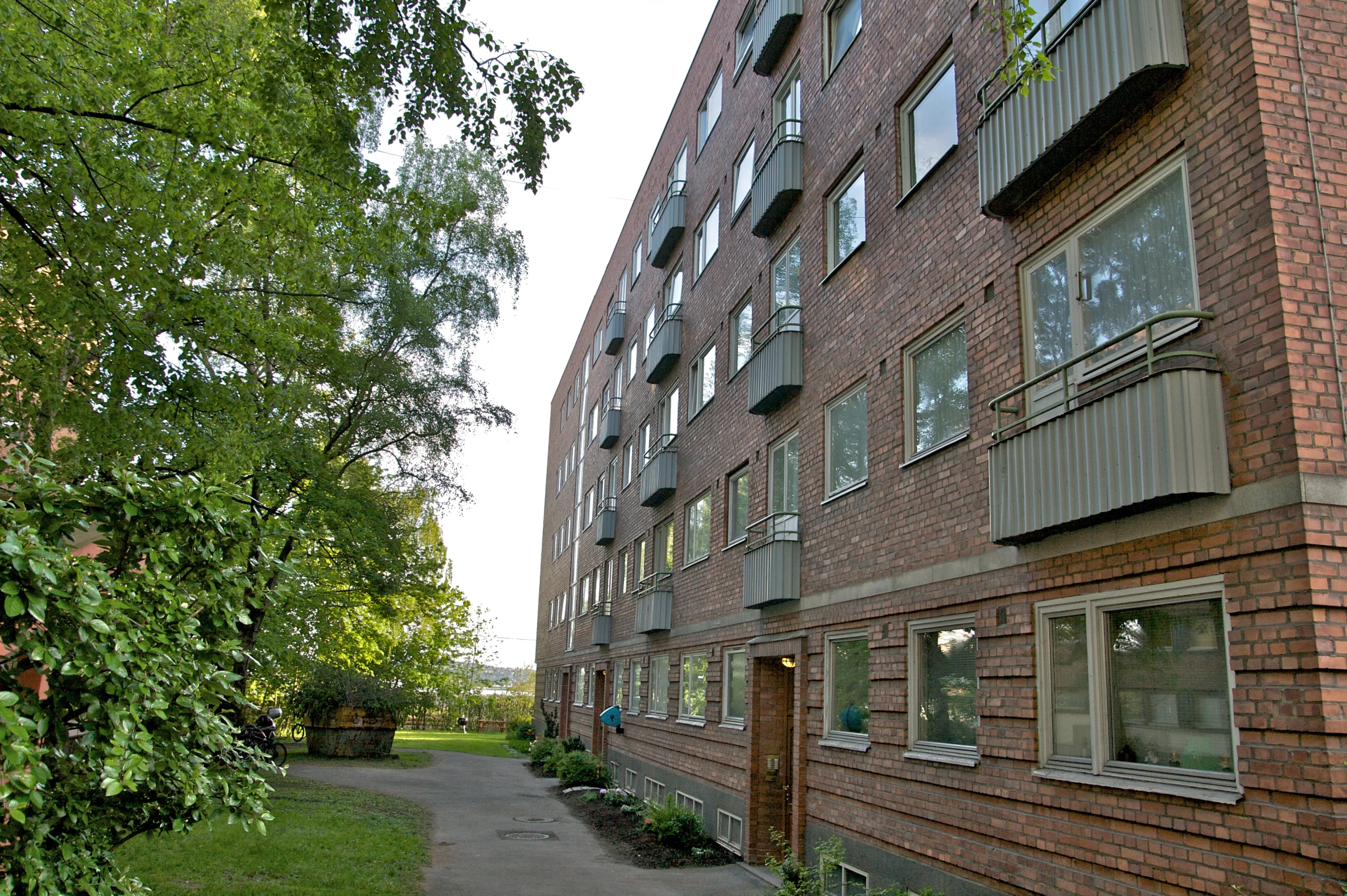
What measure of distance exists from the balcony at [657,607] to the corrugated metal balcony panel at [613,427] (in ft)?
27.0

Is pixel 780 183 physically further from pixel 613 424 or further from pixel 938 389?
pixel 613 424

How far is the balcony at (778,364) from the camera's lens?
1358 centimetres

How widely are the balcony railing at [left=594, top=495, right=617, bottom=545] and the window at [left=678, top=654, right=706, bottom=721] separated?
9.57 meters

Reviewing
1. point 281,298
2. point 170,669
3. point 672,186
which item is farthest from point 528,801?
point 170,669

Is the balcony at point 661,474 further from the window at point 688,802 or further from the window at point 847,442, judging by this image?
the window at point 847,442

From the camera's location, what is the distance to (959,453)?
9008 mm

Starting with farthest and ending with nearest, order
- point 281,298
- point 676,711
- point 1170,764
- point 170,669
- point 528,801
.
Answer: point 528,801 < point 676,711 < point 281,298 < point 1170,764 < point 170,669

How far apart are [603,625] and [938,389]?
18.8 meters

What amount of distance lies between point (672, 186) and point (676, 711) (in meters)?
12.5

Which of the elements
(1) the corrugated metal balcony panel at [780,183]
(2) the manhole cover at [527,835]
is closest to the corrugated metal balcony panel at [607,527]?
(2) the manhole cover at [527,835]

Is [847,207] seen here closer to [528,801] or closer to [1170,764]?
[1170,764]

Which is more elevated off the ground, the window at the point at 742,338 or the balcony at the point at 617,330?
the balcony at the point at 617,330

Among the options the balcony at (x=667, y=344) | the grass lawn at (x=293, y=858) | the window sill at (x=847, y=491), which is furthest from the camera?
the balcony at (x=667, y=344)

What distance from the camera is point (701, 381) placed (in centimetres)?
1991
